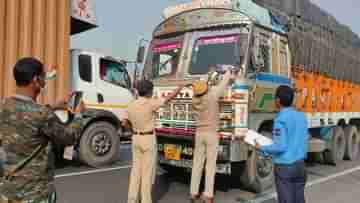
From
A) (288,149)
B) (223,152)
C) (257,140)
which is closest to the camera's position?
(288,149)

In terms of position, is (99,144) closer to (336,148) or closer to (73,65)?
(73,65)

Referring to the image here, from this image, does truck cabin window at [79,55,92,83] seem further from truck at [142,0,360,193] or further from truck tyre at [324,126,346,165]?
truck tyre at [324,126,346,165]

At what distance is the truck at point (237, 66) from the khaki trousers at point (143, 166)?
1171mm

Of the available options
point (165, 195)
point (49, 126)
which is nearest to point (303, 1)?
point (165, 195)

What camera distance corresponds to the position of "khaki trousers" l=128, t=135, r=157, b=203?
4.53m

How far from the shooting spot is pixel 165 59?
20.9ft

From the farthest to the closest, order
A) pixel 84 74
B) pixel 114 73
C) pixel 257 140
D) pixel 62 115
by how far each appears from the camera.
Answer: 1. pixel 114 73
2. pixel 84 74
3. pixel 257 140
4. pixel 62 115

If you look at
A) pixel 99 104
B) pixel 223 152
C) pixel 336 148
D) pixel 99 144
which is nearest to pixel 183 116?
pixel 223 152

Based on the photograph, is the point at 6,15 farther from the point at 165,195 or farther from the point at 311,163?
the point at 311,163

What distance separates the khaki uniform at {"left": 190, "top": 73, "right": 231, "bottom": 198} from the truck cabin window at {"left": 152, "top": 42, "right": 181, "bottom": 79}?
4.21ft

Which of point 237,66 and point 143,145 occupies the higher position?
point 237,66

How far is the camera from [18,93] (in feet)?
7.54

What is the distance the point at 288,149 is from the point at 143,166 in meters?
1.85

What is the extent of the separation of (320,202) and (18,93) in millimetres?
4792
